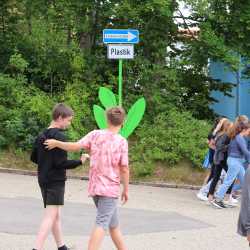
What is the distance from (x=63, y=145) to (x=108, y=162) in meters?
0.51

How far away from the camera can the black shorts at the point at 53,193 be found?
6613mm

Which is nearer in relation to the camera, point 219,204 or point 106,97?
point 219,204

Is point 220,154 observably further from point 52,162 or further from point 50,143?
point 50,143

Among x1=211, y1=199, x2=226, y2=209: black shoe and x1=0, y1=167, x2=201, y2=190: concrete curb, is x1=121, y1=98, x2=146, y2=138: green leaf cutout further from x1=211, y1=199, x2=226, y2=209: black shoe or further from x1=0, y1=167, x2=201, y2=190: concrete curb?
x1=211, y1=199, x2=226, y2=209: black shoe

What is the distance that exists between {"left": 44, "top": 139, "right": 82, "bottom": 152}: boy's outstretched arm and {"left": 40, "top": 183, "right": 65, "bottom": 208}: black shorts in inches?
16.9

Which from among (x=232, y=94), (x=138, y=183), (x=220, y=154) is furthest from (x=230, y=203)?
(x=232, y=94)

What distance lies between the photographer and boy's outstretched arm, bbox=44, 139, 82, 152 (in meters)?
6.25

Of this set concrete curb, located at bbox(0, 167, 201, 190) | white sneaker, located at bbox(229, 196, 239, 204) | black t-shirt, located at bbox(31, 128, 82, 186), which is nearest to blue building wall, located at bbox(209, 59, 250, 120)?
concrete curb, located at bbox(0, 167, 201, 190)

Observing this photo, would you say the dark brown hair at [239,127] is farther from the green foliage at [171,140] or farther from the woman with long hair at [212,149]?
the green foliage at [171,140]

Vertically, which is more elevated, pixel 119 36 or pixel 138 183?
pixel 119 36

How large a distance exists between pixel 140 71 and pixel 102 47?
5.32ft

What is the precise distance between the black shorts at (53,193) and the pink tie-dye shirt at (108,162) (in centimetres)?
54

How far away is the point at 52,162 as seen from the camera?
6562 millimetres

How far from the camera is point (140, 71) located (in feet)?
57.4
